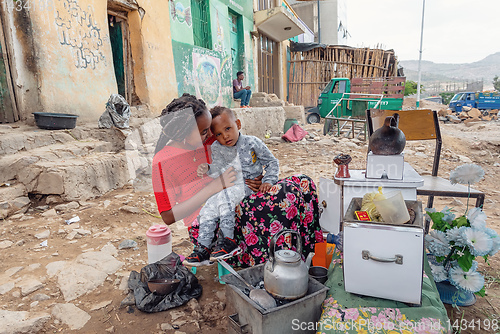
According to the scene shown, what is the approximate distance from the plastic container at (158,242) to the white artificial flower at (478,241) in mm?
1792

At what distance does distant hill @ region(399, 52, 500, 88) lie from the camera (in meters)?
79.5

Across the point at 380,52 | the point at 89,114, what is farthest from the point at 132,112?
the point at 380,52

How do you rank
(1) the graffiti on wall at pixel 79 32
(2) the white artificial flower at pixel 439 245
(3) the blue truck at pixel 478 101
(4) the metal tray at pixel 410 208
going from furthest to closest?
(3) the blue truck at pixel 478 101 < (1) the graffiti on wall at pixel 79 32 < (2) the white artificial flower at pixel 439 245 < (4) the metal tray at pixel 410 208

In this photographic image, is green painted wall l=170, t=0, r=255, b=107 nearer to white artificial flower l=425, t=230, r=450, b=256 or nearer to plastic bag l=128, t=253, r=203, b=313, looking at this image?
plastic bag l=128, t=253, r=203, b=313

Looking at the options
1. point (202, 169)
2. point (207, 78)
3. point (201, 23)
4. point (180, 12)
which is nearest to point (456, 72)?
point (201, 23)

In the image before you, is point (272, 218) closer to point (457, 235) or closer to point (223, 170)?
point (223, 170)

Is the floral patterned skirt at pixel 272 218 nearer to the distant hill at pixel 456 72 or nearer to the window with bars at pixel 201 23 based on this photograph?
the window with bars at pixel 201 23

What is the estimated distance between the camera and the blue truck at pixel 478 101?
14648 mm

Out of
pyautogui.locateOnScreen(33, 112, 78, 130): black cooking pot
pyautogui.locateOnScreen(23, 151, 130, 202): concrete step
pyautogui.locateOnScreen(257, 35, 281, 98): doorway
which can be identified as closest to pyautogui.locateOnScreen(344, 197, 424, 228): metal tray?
→ pyautogui.locateOnScreen(23, 151, 130, 202): concrete step

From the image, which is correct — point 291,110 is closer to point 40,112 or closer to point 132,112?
point 132,112

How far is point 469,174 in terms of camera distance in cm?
184

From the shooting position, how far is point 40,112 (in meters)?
4.08

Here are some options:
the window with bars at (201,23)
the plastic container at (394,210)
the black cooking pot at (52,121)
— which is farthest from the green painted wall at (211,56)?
the plastic container at (394,210)

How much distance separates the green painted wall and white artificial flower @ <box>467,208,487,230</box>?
594 cm
